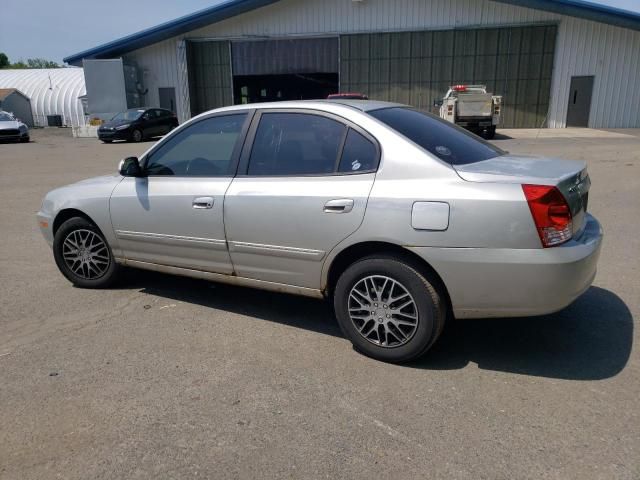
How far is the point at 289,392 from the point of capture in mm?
3094

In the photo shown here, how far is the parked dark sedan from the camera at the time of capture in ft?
77.2

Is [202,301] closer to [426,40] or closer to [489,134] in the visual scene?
[489,134]

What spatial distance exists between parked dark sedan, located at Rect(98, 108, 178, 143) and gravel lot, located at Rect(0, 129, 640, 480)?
20272mm

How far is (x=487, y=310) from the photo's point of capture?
3131 mm

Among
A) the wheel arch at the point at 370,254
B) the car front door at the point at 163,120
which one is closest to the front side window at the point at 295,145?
the wheel arch at the point at 370,254

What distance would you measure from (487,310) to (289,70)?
2990 centimetres

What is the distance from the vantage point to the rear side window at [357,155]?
3.39 m

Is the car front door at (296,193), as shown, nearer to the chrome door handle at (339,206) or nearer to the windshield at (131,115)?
the chrome door handle at (339,206)

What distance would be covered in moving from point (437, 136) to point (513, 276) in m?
1.18

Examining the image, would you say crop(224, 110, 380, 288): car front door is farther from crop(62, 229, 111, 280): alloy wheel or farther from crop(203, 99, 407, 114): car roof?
crop(62, 229, 111, 280): alloy wheel

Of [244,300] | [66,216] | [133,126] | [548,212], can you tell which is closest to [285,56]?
[133,126]

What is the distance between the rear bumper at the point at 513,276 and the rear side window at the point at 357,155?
65cm

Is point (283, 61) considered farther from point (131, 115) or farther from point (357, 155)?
point (357, 155)

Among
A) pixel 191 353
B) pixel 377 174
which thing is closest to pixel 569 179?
pixel 377 174
